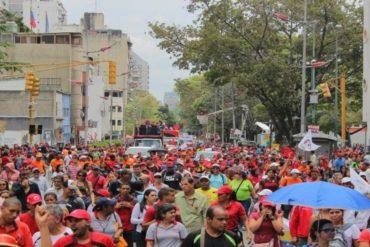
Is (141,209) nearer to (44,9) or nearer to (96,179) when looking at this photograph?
(96,179)

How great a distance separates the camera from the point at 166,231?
944 centimetres

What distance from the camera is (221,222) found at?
747 cm

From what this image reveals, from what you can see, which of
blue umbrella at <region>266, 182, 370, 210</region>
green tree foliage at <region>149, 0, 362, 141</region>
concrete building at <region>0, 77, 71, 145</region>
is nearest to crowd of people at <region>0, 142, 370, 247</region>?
blue umbrella at <region>266, 182, 370, 210</region>

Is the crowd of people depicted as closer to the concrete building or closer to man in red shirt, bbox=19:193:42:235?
man in red shirt, bbox=19:193:42:235

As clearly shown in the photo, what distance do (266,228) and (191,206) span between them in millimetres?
1577

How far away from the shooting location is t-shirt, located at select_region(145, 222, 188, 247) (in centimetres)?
942

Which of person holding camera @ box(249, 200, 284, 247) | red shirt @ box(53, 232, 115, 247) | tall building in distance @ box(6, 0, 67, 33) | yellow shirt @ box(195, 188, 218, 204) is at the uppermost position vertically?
tall building in distance @ box(6, 0, 67, 33)

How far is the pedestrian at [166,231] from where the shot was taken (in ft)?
30.8

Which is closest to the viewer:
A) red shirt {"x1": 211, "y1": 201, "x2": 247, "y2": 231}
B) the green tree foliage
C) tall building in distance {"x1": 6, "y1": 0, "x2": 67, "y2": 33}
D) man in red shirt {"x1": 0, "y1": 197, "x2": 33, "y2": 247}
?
man in red shirt {"x1": 0, "y1": 197, "x2": 33, "y2": 247}

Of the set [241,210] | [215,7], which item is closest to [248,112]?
[215,7]

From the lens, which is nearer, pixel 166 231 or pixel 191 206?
pixel 166 231

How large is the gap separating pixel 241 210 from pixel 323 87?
31580 mm

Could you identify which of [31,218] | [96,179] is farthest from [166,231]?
[96,179]

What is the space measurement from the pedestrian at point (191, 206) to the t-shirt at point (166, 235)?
2.06 meters
